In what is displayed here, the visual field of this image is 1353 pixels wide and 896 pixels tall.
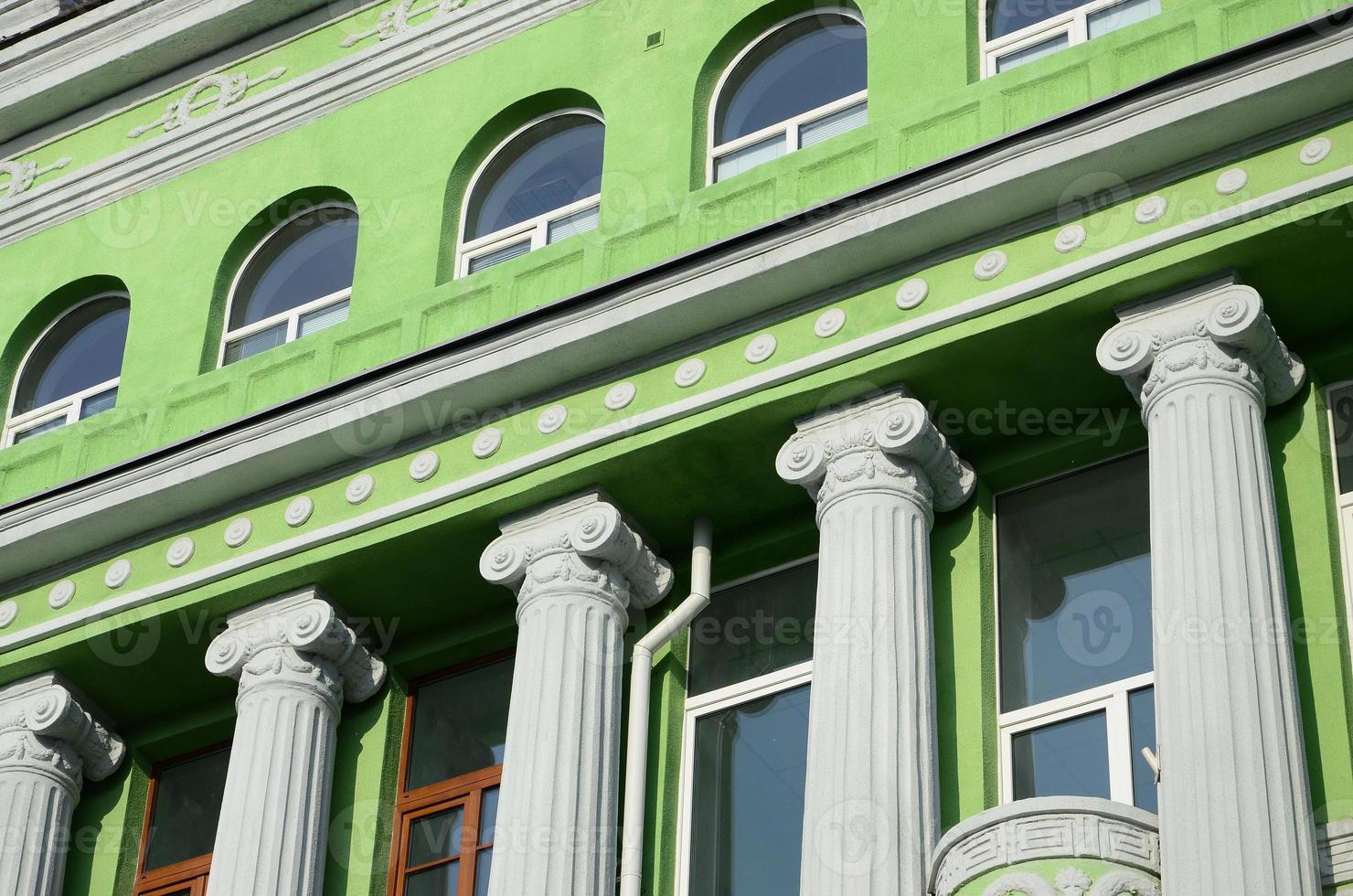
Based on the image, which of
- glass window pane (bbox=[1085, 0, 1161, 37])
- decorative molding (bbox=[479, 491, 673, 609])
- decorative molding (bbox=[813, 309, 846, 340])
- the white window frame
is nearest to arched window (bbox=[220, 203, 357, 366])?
decorative molding (bbox=[479, 491, 673, 609])

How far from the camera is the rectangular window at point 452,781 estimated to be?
18312 millimetres

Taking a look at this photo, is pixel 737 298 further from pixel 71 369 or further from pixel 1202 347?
pixel 71 369

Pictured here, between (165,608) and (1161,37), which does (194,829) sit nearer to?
(165,608)

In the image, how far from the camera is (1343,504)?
16.5 meters

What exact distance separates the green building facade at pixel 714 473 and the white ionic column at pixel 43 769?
0.12 feet

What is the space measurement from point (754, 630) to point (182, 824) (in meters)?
4.80

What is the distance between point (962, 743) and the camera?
54.5ft

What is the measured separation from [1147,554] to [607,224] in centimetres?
479

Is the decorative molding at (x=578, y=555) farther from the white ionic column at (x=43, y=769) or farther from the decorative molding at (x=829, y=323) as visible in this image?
the white ionic column at (x=43, y=769)

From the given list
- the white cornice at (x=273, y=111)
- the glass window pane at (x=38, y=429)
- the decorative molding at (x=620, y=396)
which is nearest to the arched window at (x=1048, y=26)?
the decorative molding at (x=620, y=396)

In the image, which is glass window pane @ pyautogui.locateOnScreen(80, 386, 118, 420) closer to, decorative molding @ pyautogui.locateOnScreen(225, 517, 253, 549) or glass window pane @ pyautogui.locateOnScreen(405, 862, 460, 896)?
decorative molding @ pyautogui.locateOnScreen(225, 517, 253, 549)

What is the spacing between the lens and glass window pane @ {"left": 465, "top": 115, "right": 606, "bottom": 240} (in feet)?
67.7

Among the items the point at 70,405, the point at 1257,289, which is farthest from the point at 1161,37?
the point at 70,405

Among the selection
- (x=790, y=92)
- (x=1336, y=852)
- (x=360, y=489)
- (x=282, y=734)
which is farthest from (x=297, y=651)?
(x=1336, y=852)
